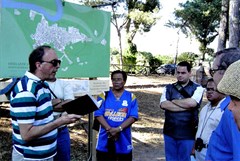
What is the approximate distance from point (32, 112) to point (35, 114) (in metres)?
0.06

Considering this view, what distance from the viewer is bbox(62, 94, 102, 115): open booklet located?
251 centimetres

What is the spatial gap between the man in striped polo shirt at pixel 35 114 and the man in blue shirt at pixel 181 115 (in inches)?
70.4

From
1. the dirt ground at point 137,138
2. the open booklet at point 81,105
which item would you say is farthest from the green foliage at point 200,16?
the open booklet at point 81,105

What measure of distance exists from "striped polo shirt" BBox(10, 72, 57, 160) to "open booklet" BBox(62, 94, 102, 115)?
182mm

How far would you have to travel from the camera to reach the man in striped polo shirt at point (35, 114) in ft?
7.43

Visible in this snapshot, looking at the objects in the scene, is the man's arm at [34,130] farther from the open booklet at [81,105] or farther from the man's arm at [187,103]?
the man's arm at [187,103]

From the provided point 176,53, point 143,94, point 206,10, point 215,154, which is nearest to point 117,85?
point 215,154

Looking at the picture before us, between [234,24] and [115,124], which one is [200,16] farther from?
[115,124]

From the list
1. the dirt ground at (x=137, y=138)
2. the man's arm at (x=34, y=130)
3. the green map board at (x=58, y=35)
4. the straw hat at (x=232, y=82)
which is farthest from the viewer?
the dirt ground at (x=137, y=138)

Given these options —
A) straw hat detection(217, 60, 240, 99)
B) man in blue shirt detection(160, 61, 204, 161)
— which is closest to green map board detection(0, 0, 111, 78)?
man in blue shirt detection(160, 61, 204, 161)

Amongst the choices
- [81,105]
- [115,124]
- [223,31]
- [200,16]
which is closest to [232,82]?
[81,105]

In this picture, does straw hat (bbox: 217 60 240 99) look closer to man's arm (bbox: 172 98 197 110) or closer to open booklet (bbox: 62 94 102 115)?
open booklet (bbox: 62 94 102 115)

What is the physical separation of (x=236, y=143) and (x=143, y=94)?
44.4 feet

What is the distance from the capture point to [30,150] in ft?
7.93
